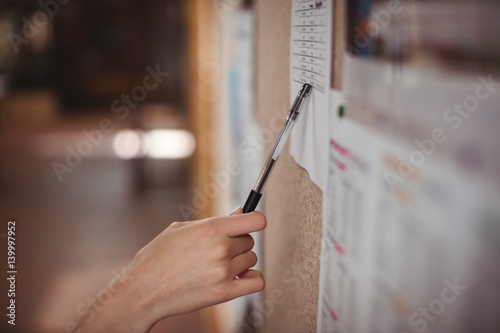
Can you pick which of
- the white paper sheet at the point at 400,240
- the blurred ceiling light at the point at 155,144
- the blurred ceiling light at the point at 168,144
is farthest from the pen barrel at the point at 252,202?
the blurred ceiling light at the point at 168,144

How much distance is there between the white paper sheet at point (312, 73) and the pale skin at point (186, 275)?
10 cm

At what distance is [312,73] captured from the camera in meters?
0.59

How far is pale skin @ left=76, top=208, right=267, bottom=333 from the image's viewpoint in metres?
0.60

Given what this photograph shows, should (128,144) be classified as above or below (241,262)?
below

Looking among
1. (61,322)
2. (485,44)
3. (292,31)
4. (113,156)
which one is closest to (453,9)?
(485,44)

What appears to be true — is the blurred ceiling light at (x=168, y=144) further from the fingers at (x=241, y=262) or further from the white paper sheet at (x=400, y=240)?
the white paper sheet at (x=400, y=240)

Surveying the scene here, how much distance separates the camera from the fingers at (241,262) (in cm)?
62

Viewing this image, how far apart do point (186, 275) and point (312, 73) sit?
28cm

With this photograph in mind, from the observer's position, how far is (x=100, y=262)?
337 centimetres

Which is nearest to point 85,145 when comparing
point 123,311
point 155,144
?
point 155,144

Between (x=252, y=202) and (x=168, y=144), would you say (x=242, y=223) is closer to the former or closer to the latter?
(x=252, y=202)

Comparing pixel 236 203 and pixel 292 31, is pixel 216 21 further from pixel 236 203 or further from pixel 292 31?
pixel 292 31

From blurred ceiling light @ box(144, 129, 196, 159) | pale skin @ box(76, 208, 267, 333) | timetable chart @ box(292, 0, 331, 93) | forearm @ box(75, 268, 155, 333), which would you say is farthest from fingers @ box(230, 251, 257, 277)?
blurred ceiling light @ box(144, 129, 196, 159)

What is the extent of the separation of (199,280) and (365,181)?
26 cm
